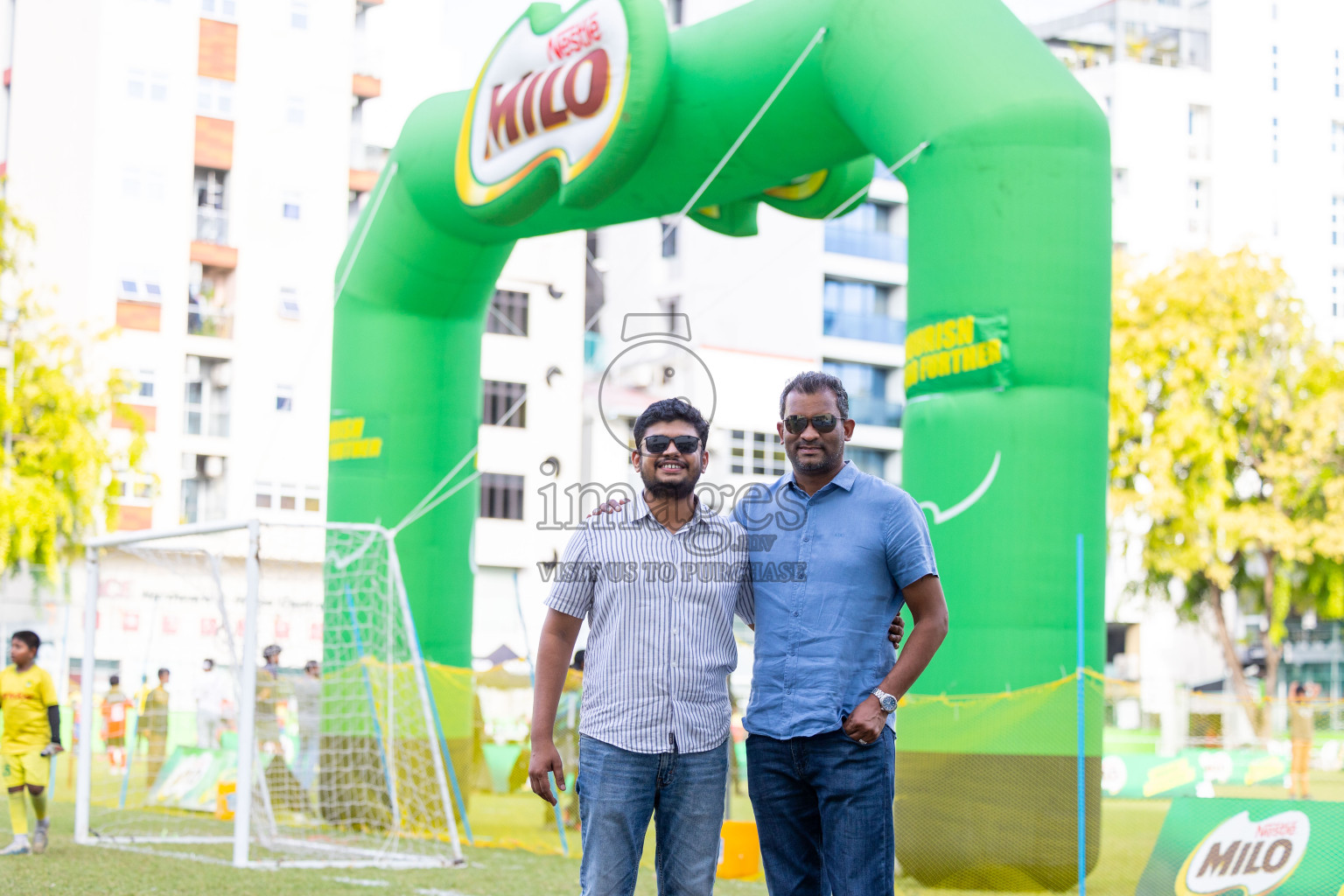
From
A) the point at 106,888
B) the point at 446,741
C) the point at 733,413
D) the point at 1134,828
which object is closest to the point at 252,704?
the point at 106,888

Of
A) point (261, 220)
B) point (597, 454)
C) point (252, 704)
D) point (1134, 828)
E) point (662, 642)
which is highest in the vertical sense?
point (261, 220)

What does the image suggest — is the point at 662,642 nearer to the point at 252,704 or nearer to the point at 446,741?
the point at 252,704

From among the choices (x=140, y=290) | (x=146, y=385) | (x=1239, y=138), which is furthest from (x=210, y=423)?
(x=1239, y=138)

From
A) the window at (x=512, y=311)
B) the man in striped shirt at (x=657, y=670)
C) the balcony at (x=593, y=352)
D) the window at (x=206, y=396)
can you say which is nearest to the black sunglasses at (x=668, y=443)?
Result: the man in striped shirt at (x=657, y=670)

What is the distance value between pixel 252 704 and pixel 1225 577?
22.8 meters

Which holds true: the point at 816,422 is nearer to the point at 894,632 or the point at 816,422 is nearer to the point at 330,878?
the point at 894,632

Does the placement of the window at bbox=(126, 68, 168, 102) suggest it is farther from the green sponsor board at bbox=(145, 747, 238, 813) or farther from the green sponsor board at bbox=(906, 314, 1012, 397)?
the green sponsor board at bbox=(906, 314, 1012, 397)

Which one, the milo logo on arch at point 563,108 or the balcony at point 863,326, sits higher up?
the balcony at point 863,326

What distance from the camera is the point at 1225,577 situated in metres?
28.3

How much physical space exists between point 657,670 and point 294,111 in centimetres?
3352

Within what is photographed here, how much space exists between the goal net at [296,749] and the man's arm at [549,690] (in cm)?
523

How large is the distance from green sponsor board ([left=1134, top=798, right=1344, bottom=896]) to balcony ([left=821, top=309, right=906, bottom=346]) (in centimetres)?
3693

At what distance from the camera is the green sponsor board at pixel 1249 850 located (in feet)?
23.5

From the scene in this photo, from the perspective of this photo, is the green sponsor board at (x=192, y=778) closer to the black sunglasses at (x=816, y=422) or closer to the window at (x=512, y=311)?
the black sunglasses at (x=816, y=422)
